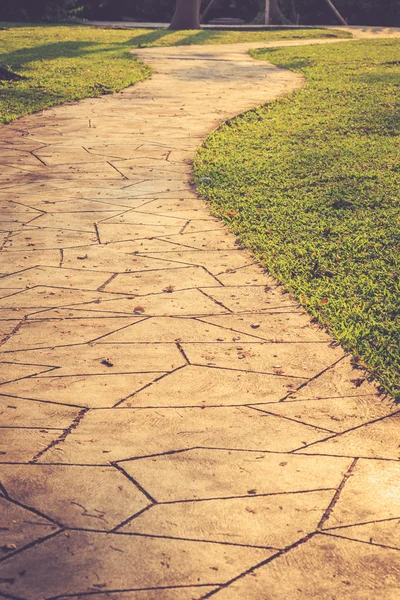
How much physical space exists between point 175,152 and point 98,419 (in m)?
5.70

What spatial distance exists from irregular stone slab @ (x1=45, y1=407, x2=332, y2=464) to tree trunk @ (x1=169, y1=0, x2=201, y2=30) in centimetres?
2161

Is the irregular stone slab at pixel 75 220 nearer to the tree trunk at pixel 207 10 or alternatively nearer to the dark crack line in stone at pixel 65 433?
the dark crack line in stone at pixel 65 433

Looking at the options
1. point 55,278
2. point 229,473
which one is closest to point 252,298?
point 55,278

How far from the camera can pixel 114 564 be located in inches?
99.5

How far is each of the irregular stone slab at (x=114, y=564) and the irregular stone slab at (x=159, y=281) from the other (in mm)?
2430

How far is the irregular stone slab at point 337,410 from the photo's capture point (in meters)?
3.46

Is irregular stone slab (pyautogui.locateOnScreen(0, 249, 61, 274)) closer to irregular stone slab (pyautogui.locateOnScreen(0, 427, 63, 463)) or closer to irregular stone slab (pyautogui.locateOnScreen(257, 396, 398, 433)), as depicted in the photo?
irregular stone slab (pyautogui.locateOnScreen(0, 427, 63, 463))

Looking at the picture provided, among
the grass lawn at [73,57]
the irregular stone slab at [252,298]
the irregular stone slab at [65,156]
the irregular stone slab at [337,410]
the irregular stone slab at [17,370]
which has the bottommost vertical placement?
the irregular stone slab at [337,410]

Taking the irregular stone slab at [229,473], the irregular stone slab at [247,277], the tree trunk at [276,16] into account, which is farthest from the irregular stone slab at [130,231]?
the tree trunk at [276,16]

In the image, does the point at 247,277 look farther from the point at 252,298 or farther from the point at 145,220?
the point at 145,220

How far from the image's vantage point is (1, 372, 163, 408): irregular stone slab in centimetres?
366

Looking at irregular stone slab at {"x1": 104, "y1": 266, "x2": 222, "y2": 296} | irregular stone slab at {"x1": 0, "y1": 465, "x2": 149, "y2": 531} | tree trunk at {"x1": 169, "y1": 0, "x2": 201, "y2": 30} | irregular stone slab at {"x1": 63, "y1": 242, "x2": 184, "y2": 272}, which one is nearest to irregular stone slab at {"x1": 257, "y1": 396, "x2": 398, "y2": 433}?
irregular stone slab at {"x1": 0, "y1": 465, "x2": 149, "y2": 531}

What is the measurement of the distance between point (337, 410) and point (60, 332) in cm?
160

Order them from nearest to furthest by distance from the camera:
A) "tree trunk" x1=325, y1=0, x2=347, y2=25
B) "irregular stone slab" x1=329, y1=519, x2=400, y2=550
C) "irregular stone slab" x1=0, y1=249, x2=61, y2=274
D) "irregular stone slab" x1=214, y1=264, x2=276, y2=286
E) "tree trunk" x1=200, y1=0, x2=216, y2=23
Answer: "irregular stone slab" x1=329, y1=519, x2=400, y2=550 → "irregular stone slab" x1=214, y1=264, x2=276, y2=286 → "irregular stone slab" x1=0, y1=249, x2=61, y2=274 → "tree trunk" x1=325, y1=0, x2=347, y2=25 → "tree trunk" x1=200, y1=0, x2=216, y2=23
